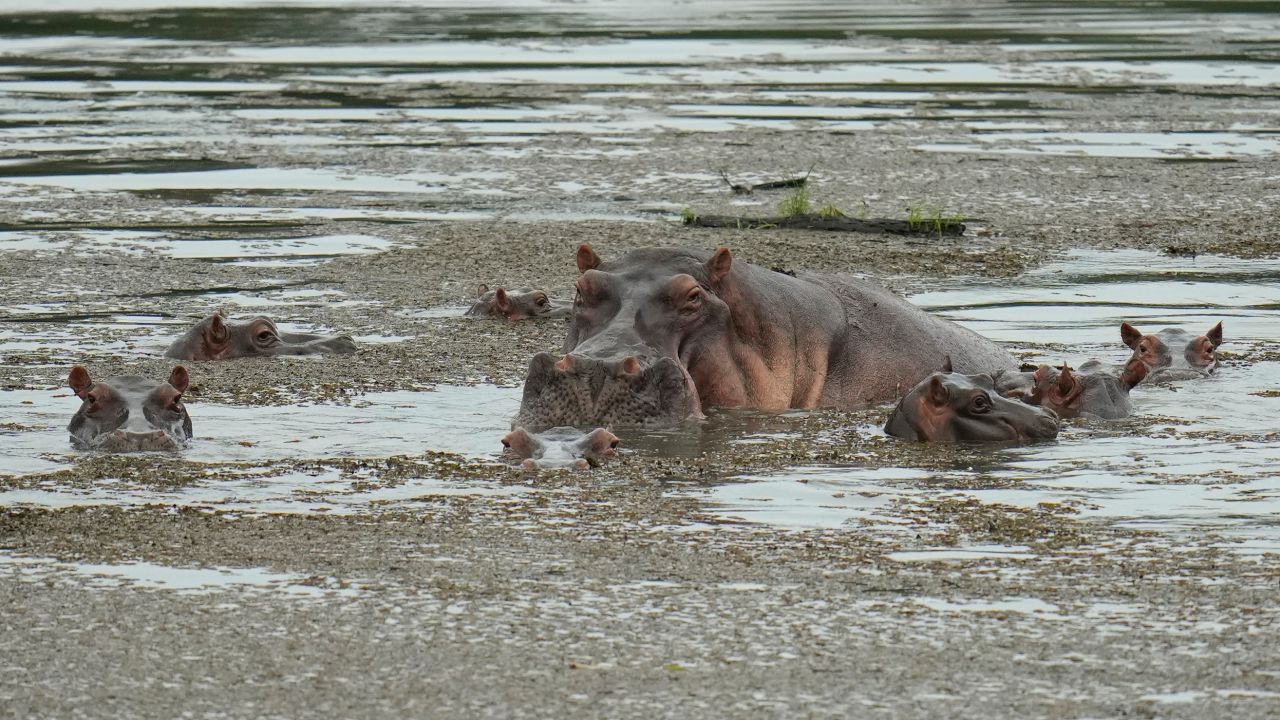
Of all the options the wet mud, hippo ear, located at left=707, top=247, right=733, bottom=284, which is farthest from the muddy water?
hippo ear, located at left=707, top=247, right=733, bottom=284

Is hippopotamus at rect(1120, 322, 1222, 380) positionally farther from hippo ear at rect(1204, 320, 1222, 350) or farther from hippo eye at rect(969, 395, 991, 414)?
hippo eye at rect(969, 395, 991, 414)

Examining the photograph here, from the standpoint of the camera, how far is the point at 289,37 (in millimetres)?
26312

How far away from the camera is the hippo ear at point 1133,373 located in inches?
311

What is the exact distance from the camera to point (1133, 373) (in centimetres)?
793

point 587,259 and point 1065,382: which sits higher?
point 587,259

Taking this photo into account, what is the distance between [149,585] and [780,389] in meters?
3.14

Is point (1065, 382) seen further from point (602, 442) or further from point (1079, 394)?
point (602, 442)

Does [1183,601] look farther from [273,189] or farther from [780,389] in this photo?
[273,189]

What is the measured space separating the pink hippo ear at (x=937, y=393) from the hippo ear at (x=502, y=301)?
2.94 m

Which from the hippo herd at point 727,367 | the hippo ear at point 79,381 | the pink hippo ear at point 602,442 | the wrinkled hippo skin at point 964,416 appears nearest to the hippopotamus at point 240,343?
the hippo herd at point 727,367

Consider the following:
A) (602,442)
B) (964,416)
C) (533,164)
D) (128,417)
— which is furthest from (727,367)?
(533,164)

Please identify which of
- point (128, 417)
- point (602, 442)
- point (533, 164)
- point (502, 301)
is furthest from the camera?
point (533, 164)

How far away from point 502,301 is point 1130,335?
2.68 meters

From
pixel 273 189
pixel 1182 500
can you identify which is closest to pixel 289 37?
pixel 273 189
